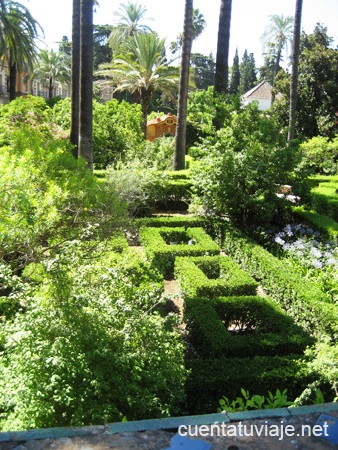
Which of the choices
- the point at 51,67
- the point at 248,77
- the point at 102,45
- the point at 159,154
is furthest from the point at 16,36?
the point at 248,77

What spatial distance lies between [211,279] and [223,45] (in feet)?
25.2

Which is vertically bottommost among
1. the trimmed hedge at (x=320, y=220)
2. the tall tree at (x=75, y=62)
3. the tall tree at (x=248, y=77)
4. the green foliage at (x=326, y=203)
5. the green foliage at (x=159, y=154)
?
the trimmed hedge at (x=320, y=220)

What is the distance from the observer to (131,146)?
19.3 metres

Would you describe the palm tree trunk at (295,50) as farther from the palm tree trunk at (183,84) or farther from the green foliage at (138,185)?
the green foliage at (138,185)

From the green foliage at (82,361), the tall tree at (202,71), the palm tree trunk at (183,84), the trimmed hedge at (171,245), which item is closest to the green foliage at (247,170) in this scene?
the trimmed hedge at (171,245)

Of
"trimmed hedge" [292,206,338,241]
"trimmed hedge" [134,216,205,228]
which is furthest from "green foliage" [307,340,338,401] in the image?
"trimmed hedge" [134,216,205,228]

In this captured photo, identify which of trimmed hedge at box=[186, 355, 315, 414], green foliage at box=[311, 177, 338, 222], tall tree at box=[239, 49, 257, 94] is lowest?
trimmed hedge at box=[186, 355, 315, 414]

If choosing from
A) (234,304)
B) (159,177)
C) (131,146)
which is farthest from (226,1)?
(234,304)

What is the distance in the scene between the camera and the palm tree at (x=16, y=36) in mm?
23672

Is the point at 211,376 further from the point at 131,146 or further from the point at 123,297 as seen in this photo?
the point at 131,146

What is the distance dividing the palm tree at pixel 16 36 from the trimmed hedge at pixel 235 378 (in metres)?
21.9

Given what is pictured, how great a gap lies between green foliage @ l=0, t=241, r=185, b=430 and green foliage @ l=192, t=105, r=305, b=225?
7.05 m

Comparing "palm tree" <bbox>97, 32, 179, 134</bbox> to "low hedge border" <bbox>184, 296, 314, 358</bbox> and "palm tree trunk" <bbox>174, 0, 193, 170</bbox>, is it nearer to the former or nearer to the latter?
"palm tree trunk" <bbox>174, 0, 193, 170</bbox>

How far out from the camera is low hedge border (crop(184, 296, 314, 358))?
6.08 meters
